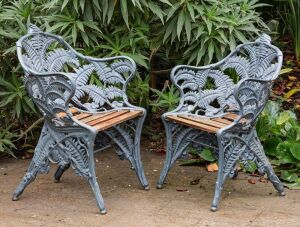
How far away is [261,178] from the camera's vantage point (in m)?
4.97

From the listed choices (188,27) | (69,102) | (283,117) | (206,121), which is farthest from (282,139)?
(69,102)

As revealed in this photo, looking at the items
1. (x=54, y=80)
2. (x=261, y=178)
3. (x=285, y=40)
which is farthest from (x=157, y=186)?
(x=285, y=40)

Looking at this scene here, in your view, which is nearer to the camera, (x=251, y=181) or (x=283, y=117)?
(x=251, y=181)

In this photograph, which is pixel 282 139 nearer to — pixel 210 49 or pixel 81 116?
pixel 210 49

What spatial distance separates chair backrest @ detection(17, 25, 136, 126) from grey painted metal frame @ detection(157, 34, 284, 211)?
0.45 metres

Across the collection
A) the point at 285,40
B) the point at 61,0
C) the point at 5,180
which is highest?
the point at 61,0

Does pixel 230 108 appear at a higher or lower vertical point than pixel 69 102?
lower

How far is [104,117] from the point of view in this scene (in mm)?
4555

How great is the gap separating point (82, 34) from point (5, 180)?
53.9 inches

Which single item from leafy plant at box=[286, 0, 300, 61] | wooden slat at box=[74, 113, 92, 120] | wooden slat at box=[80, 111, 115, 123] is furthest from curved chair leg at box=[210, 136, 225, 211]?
leafy plant at box=[286, 0, 300, 61]

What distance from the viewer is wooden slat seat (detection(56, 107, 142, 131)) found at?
→ 4.33m

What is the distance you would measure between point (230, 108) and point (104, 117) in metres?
1.00

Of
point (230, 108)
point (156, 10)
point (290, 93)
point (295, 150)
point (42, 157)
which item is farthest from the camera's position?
point (290, 93)

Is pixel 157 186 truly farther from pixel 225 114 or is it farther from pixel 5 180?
pixel 5 180
